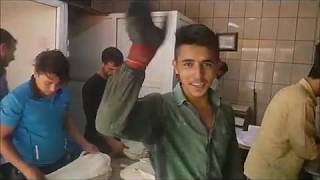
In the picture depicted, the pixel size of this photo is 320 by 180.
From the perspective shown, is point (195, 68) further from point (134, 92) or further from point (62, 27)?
point (62, 27)

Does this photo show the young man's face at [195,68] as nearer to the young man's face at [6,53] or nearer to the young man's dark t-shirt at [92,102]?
the young man's dark t-shirt at [92,102]

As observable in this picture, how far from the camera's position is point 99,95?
2.17 ft

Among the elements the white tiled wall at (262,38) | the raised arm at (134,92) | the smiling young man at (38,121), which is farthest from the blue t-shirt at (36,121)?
the white tiled wall at (262,38)

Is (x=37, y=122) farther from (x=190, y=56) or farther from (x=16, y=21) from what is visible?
(x=190, y=56)

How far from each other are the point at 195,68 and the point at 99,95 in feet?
0.78

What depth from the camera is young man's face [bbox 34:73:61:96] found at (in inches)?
24.5

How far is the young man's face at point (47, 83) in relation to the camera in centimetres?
62

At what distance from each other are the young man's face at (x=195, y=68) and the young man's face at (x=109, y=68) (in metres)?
0.15

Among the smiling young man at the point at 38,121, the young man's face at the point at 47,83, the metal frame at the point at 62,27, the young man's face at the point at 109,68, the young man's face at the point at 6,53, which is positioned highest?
the metal frame at the point at 62,27

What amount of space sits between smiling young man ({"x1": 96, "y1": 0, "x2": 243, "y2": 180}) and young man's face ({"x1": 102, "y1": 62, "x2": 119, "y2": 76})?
3 centimetres

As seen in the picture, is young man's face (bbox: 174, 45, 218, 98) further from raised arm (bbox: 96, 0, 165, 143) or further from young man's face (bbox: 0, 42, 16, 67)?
young man's face (bbox: 0, 42, 16, 67)

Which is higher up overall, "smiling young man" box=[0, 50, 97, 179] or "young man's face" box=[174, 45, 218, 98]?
"young man's face" box=[174, 45, 218, 98]

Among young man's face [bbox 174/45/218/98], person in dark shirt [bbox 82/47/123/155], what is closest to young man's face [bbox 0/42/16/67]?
person in dark shirt [bbox 82/47/123/155]

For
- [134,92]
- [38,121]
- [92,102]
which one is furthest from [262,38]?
[38,121]
